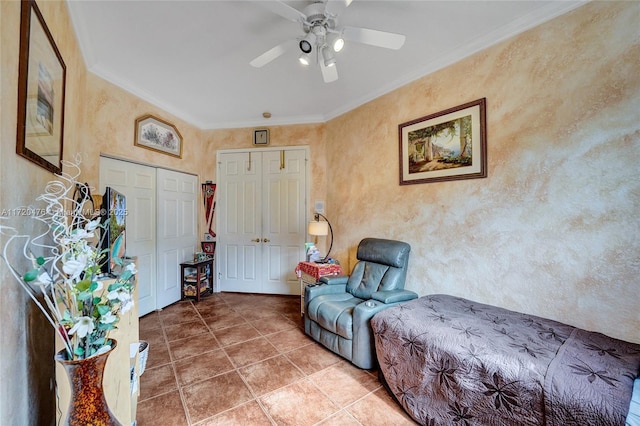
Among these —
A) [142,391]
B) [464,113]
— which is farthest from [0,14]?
[464,113]

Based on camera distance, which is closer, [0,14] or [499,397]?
[0,14]

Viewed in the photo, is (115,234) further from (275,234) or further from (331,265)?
(275,234)

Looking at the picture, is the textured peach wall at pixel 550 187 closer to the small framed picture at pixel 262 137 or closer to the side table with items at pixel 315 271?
the side table with items at pixel 315 271

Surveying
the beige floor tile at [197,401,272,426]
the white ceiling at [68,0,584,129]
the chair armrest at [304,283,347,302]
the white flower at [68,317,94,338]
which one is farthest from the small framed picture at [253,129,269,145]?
the white flower at [68,317,94,338]

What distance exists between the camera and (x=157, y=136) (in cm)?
337

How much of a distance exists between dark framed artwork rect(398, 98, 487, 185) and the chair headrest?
721 millimetres

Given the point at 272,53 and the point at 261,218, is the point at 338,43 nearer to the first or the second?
the point at 272,53

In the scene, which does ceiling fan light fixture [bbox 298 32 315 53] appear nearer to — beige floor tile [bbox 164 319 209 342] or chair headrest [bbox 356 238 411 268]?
chair headrest [bbox 356 238 411 268]

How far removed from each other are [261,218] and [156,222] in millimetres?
1465

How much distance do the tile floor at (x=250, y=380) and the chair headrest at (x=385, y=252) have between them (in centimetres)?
103

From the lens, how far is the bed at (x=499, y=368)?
3.53 ft

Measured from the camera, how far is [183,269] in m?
3.83

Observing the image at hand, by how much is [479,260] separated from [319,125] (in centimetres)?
293

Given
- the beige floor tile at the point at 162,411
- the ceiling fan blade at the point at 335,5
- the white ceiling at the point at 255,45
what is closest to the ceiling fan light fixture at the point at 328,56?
the ceiling fan blade at the point at 335,5
